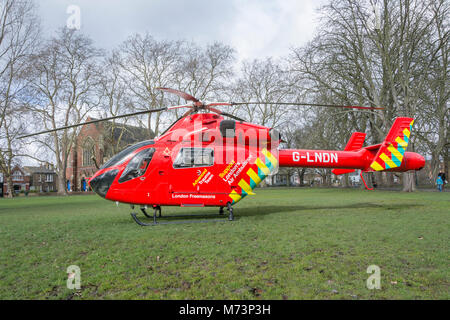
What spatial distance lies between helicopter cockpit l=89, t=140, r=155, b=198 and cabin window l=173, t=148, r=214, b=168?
0.90 metres

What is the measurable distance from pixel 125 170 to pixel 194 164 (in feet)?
7.08

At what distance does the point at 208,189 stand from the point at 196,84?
110 feet

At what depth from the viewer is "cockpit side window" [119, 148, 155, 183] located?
8.84 meters

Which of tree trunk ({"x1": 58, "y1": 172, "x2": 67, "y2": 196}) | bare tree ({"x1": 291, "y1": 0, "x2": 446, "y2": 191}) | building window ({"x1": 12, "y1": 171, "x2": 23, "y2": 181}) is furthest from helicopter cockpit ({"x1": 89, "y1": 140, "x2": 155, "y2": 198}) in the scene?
building window ({"x1": 12, "y1": 171, "x2": 23, "y2": 181})

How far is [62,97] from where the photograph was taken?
36.6m

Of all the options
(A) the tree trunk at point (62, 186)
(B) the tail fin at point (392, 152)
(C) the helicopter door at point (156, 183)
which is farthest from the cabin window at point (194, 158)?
(A) the tree trunk at point (62, 186)

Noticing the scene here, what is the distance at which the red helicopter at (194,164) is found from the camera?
8.87 m

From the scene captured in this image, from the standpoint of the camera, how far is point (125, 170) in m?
8.84

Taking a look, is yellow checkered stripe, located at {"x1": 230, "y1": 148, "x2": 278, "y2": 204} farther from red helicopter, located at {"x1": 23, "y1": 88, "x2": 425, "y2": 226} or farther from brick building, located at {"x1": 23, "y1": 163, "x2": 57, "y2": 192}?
brick building, located at {"x1": 23, "y1": 163, "x2": 57, "y2": 192}

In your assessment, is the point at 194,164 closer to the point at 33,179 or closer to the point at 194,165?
the point at 194,165

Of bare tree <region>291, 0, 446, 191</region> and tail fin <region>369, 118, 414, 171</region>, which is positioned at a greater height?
bare tree <region>291, 0, 446, 191</region>

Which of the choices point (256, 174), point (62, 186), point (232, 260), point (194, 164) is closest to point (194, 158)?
point (194, 164)

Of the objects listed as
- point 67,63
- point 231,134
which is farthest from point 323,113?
point 67,63

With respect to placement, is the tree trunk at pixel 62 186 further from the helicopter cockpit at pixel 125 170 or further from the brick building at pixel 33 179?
the brick building at pixel 33 179
